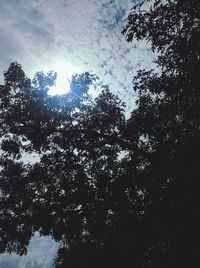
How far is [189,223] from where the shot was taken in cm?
1477

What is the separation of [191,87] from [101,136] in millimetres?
6062

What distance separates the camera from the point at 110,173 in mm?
19062

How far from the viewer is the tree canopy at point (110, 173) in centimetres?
1468

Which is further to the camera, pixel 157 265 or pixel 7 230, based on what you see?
pixel 7 230

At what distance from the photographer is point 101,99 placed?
18.3 m

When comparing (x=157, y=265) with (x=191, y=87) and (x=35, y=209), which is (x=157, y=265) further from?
(x=191, y=87)

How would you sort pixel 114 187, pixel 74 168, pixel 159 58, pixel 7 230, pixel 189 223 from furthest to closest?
pixel 7 230 < pixel 74 168 < pixel 114 187 < pixel 189 223 < pixel 159 58

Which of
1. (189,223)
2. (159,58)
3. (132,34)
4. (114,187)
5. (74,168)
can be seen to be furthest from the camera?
(74,168)

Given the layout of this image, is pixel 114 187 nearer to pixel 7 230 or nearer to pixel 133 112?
pixel 133 112

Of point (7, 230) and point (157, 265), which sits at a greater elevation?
point (7, 230)

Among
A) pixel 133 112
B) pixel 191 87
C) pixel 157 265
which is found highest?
pixel 133 112

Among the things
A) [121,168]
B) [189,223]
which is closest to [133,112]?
[121,168]

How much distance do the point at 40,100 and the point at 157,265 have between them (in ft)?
36.3

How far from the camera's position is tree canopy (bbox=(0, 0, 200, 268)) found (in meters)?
14.7
